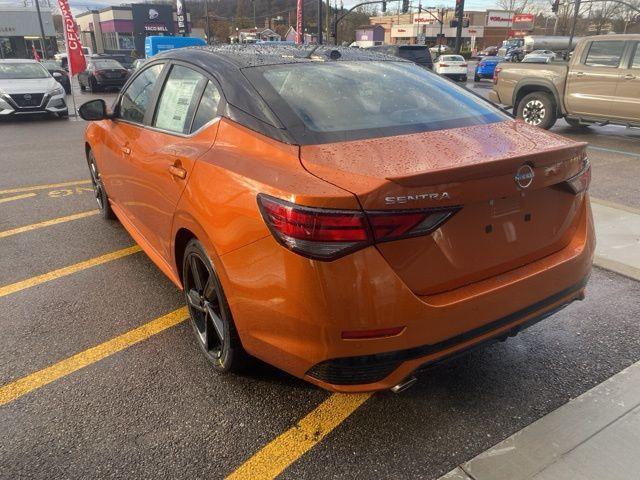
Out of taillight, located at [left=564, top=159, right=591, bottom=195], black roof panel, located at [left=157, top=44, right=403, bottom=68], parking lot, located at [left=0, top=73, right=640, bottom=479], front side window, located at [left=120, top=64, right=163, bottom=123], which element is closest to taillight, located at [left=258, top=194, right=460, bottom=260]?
parking lot, located at [left=0, top=73, right=640, bottom=479]

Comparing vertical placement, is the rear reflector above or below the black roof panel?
below

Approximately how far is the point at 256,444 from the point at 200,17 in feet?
295

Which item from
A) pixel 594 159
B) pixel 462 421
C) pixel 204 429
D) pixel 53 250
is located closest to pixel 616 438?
pixel 462 421

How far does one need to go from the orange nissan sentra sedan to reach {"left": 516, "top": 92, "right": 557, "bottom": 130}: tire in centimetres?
818

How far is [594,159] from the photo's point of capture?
7.83 metres

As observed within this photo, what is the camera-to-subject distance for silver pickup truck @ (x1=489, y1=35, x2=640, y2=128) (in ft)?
29.0

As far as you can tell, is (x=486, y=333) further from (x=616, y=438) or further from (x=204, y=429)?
(x=204, y=429)

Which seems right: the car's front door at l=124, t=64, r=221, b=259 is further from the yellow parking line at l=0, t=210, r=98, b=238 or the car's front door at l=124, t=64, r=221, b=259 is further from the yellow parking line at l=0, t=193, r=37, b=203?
the yellow parking line at l=0, t=193, r=37, b=203

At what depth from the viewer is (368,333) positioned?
188 centimetres

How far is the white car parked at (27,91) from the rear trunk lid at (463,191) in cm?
1334

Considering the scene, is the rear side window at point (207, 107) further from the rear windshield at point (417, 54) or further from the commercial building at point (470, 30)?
the commercial building at point (470, 30)

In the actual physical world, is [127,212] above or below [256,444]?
above

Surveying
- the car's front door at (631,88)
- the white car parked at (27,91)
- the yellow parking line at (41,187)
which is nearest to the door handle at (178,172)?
the yellow parking line at (41,187)

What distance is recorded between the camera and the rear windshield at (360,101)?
2.32 meters
